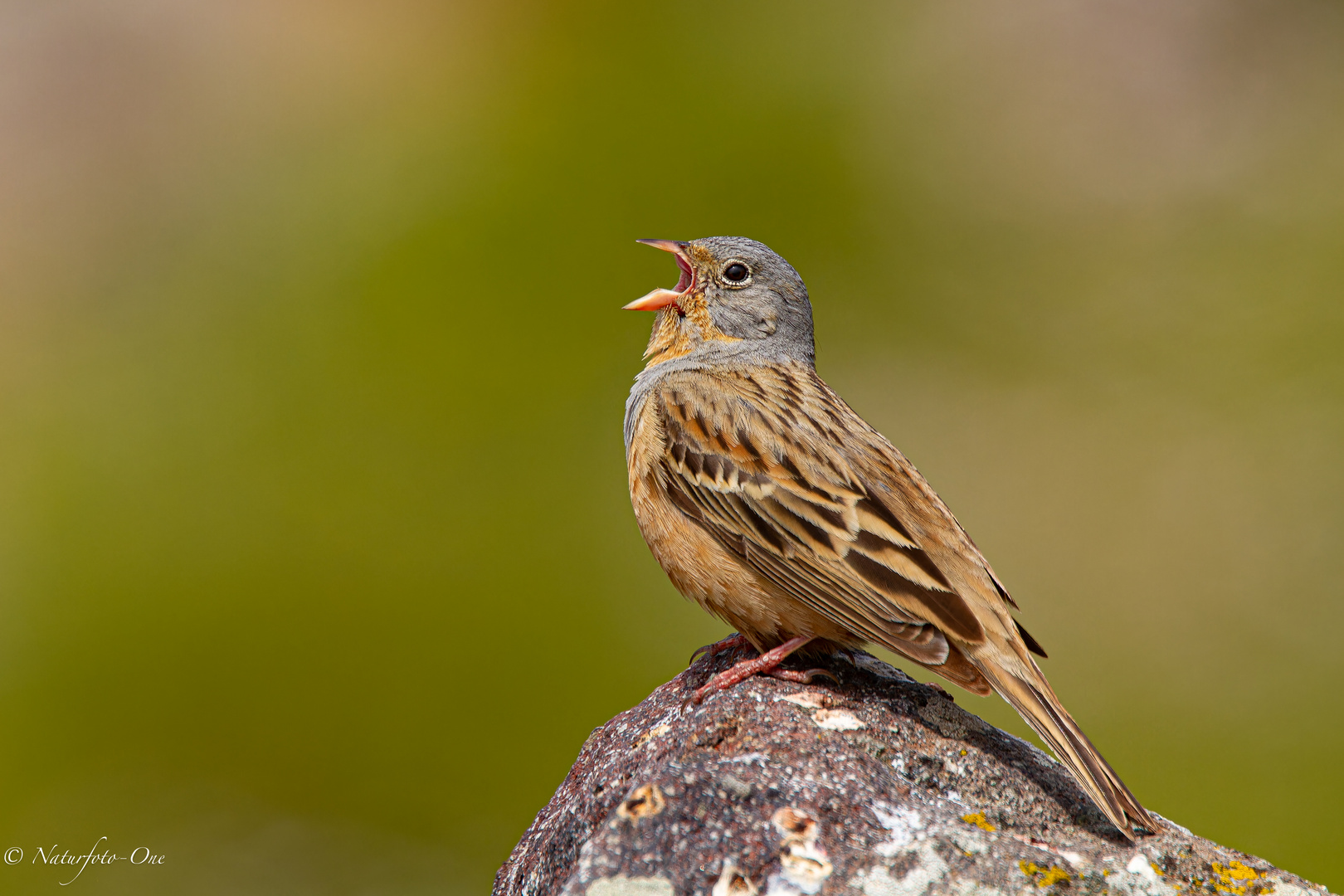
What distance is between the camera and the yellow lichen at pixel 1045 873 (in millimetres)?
4324

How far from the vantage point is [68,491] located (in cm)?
1358

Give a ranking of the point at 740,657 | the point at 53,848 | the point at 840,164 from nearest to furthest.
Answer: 1. the point at 740,657
2. the point at 53,848
3. the point at 840,164

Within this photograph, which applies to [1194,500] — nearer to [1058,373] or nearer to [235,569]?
[1058,373]

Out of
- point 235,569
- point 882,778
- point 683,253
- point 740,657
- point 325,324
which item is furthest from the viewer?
point 325,324

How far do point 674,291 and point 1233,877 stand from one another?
4.52 metres

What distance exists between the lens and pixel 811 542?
19.0 ft

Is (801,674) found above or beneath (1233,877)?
above

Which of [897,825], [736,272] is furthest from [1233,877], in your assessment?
[736,272]

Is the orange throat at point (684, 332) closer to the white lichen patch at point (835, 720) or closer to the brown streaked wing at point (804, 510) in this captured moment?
the brown streaked wing at point (804, 510)

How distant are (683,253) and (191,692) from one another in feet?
21.5

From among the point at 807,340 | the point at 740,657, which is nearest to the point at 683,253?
the point at 807,340

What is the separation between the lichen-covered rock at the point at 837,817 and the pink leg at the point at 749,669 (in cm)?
13

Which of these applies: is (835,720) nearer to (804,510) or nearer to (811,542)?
(811,542)

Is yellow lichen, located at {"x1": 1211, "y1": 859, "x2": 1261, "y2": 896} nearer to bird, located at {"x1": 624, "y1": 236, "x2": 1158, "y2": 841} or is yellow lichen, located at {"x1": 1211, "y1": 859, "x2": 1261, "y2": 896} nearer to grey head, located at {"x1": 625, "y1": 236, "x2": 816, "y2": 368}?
bird, located at {"x1": 624, "y1": 236, "x2": 1158, "y2": 841}
